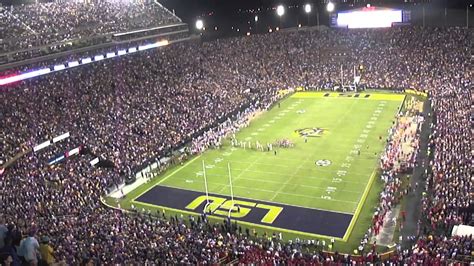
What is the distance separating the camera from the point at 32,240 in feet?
30.8

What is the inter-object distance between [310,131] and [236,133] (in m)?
6.07

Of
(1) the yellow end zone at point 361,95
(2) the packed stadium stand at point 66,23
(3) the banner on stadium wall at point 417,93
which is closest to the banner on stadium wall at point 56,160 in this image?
(2) the packed stadium stand at point 66,23

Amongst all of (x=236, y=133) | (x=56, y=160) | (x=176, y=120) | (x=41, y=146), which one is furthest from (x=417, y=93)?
(x=41, y=146)

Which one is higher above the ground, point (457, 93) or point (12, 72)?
point (12, 72)

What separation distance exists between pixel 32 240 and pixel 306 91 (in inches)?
1884

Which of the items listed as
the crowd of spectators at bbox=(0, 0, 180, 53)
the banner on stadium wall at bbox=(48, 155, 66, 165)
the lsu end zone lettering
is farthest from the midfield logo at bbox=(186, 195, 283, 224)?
the crowd of spectators at bbox=(0, 0, 180, 53)

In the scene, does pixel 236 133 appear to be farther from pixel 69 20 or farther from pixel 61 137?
pixel 69 20

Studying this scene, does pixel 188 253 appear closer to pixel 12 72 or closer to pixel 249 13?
pixel 12 72

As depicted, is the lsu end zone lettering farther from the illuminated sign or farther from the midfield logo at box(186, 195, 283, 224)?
the illuminated sign

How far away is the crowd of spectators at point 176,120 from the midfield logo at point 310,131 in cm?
724

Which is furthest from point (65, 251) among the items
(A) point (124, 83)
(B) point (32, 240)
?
(A) point (124, 83)

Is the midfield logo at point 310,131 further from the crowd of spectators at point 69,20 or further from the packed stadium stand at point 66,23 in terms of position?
the crowd of spectators at point 69,20

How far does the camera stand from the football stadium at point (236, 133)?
2259 centimetres

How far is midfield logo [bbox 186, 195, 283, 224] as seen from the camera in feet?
91.2
